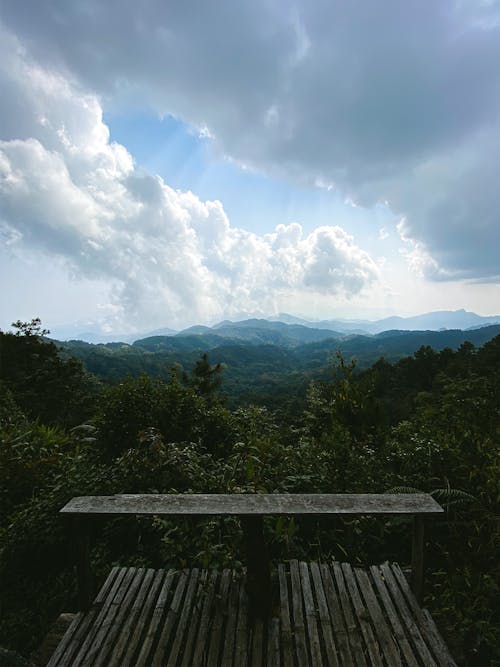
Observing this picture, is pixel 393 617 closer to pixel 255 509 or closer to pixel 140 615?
pixel 255 509

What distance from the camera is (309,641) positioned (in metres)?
2.57

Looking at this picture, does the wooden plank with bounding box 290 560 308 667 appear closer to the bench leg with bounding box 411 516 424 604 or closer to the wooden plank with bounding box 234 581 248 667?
the wooden plank with bounding box 234 581 248 667

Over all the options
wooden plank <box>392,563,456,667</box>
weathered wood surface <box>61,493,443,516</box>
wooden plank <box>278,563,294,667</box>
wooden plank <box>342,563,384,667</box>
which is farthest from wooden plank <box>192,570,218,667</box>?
wooden plank <box>392,563,456,667</box>

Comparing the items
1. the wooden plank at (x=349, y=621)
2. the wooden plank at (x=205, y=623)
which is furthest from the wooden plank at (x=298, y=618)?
the wooden plank at (x=205, y=623)

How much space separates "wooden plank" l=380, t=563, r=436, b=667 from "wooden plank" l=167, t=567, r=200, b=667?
1734mm

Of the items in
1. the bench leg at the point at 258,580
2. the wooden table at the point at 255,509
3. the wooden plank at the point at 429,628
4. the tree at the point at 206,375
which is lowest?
the tree at the point at 206,375

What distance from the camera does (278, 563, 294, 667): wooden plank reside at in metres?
2.48

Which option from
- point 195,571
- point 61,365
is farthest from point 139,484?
point 61,365

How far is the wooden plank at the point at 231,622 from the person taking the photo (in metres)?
2.48

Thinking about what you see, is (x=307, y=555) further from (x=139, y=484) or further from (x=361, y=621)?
(x=139, y=484)

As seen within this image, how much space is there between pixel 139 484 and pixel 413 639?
3299 mm

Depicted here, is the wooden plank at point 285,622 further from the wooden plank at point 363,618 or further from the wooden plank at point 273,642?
the wooden plank at point 363,618

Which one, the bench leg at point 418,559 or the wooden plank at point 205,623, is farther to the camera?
the bench leg at point 418,559

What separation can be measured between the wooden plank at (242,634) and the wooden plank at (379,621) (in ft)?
3.31
